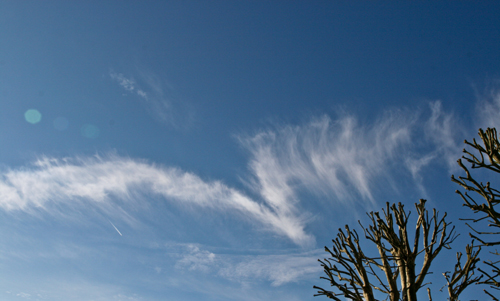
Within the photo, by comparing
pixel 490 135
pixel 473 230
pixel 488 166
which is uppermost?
pixel 490 135

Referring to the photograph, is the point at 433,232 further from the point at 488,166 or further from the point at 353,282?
the point at 353,282

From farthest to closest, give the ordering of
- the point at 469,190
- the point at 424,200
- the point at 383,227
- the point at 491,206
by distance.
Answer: the point at 424,200 → the point at 383,227 → the point at 469,190 → the point at 491,206

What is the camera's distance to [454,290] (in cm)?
592

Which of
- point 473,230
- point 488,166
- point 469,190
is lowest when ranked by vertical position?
point 473,230

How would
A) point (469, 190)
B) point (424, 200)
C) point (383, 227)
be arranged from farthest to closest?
point (424, 200) → point (383, 227) → point (469, 190)

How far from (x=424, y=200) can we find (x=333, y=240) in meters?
2.58

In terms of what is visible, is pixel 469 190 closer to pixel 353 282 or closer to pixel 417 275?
pixel 417 275

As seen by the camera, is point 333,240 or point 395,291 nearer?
point 395,291

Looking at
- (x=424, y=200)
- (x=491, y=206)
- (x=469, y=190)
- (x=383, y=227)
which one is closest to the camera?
(x=491, y=206)

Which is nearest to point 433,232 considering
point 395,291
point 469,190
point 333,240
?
point 469,190

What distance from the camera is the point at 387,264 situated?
19.7 ft

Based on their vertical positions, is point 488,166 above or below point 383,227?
above

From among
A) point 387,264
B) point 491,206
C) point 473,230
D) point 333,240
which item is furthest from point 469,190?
point 333,240

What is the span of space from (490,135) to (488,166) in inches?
29.7
